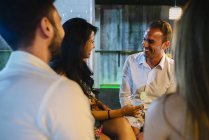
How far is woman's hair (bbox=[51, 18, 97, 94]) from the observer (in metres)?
1.58

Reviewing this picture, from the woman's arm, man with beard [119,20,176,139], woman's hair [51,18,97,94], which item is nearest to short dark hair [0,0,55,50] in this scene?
woman's hair [51,18,97,94]

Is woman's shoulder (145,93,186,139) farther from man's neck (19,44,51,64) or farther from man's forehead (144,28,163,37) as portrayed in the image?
man's forehead (144,28,163,37)

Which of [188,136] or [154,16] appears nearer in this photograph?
[188,136]

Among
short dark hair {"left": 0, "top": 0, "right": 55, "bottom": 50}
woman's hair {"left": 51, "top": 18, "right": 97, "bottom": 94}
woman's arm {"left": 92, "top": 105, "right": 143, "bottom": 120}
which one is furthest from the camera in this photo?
woman's arm {"left": 92, "top": 105, "right": 143, "bottom": 120}

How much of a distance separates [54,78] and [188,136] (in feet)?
1.44

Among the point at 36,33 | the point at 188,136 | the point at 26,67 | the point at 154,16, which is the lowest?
the point at 188,136

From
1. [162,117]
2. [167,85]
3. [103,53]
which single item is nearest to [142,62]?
[167,85]

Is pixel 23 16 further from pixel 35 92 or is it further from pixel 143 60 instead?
pixel 143 60

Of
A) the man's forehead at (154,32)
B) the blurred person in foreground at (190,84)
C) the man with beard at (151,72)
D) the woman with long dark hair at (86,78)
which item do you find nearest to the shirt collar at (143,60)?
the man with beard at (151,72)

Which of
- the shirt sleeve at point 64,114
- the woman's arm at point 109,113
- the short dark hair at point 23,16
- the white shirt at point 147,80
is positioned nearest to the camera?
the shirt sleeve at point 64,114

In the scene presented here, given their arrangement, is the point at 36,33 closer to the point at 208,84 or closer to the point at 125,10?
the point at 208,84

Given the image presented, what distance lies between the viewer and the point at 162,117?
2.74ft

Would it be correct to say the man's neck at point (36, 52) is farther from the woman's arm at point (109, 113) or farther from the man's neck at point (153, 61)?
the man's neck at point (153, 61)

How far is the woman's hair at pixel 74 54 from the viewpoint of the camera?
5.20 feet
